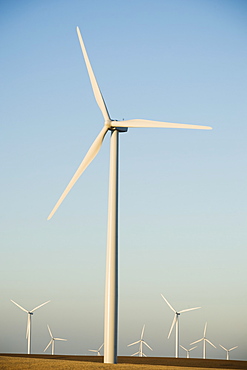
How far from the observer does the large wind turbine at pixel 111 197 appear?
4272cm

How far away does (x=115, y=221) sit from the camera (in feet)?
145

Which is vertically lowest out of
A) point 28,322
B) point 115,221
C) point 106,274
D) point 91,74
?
point 28,322

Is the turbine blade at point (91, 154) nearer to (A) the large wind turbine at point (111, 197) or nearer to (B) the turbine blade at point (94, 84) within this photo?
(A) the large wind turbine at point (111, 197)

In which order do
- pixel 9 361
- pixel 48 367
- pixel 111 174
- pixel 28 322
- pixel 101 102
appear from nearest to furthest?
pixel 48 367 < pixel 9 361 < pixel 111 174 < pixel 101 102 < pixel 28 322

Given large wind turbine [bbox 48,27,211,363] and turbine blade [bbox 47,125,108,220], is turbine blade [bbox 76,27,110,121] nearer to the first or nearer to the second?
large wind turbine [bbox 48,27,211,363]

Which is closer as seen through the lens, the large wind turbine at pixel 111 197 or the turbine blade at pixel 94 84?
the large wind turbine at pixel 111 197

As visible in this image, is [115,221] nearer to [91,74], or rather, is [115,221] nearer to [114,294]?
[114,294]

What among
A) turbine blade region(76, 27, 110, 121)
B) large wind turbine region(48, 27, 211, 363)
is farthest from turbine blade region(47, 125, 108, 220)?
turbine blade region(76, 27, 110, 121)

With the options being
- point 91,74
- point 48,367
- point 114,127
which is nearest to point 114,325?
point 48,367

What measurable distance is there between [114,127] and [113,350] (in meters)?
16.1

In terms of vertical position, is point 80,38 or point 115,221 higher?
point 80,38

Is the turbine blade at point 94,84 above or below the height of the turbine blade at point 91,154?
above

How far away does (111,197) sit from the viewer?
4472 cm

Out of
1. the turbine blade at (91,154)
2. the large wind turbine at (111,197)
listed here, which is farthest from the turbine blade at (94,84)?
the turbine blade at (91,154)
